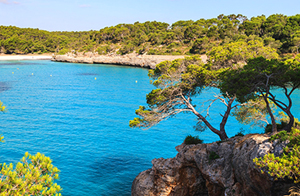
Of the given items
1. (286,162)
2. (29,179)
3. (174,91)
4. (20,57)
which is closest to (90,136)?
(174,91)

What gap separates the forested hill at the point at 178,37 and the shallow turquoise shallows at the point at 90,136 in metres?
32.6

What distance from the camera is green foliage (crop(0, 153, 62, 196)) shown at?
27.8 ft

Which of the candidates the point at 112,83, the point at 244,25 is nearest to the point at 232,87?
the point at 112,83

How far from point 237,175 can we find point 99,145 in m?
18.9

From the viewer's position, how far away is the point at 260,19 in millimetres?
107562

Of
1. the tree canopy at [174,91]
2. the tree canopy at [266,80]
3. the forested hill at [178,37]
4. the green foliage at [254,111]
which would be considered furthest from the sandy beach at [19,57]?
the tree canopy at [266,80]

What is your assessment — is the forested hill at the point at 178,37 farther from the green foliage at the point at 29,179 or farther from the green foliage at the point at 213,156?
the green foliage at the point at 29,179

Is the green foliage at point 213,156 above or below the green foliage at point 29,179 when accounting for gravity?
above

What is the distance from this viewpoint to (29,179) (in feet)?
29.3

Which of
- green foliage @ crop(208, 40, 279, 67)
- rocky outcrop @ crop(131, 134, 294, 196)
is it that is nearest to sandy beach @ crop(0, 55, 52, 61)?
green foliage @ crop(208, 40, 279, 67)

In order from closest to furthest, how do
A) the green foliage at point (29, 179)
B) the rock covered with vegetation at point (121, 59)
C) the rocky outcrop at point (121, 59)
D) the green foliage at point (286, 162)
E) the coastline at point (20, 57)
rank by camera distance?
the green foliage at point (29, 179) → the green foliage at point (286, 162) → the rock covered with vegetation at point (121, 59) → the rocky outcrop at point (121, 59) → the coastline at point (20, 57)

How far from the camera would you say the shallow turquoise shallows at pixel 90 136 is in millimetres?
23672

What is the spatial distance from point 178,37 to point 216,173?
117 m

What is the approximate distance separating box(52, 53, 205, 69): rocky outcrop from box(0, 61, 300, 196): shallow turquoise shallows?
171 ft
